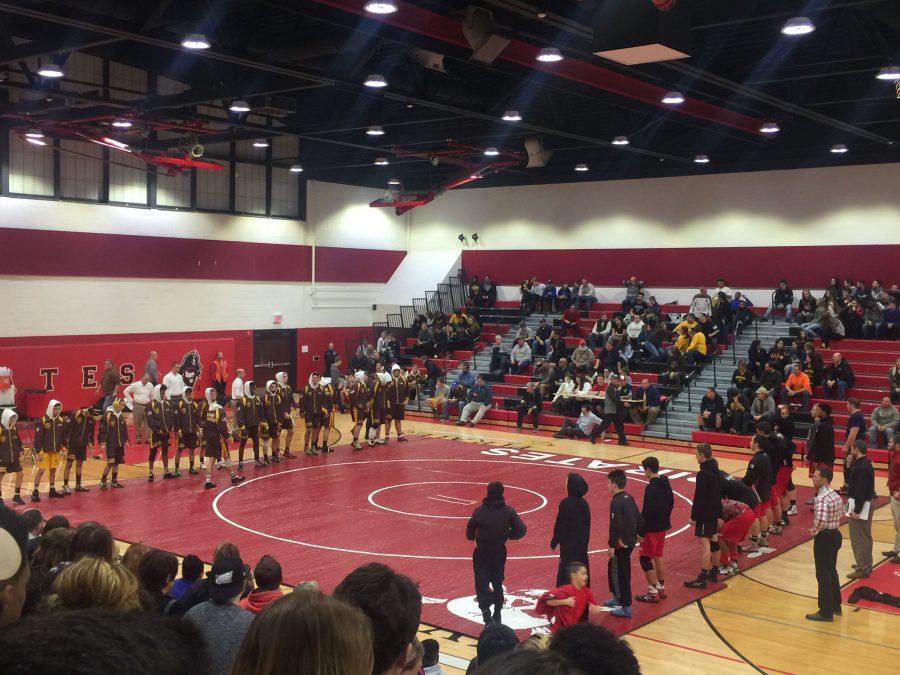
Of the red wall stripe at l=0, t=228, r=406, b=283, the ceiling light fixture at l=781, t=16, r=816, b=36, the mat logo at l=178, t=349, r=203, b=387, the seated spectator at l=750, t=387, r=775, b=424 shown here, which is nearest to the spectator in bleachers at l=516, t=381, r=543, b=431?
the seated spectator at l=750, t=387, r=775, b=424

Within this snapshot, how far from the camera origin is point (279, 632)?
5.78 feet

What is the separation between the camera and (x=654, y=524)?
1080 cm

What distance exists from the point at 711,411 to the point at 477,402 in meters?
6.84

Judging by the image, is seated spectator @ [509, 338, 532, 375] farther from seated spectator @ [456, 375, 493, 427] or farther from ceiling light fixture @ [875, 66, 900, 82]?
ceiling light fixture @ [875, 66, 900, 82]

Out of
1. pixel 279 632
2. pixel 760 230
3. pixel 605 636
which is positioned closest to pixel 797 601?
pixel 605 636

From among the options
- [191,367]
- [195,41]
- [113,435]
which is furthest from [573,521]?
[191,367]

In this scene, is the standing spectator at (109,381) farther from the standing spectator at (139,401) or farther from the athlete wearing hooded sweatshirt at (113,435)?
the athlete wearing hooded sweatshirt at (113,435)

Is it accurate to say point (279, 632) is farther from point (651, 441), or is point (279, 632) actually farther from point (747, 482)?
point (651, 441)

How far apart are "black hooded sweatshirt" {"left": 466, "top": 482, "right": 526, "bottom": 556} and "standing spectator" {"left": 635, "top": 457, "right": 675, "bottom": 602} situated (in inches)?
78.7

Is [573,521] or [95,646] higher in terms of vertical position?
[95,646]

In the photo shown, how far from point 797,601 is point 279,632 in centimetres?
1058

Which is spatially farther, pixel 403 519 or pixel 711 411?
pixel 711 411

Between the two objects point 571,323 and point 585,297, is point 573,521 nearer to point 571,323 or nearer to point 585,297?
point 571,323

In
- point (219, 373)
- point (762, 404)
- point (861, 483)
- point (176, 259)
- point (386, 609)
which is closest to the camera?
point (386, 609)
